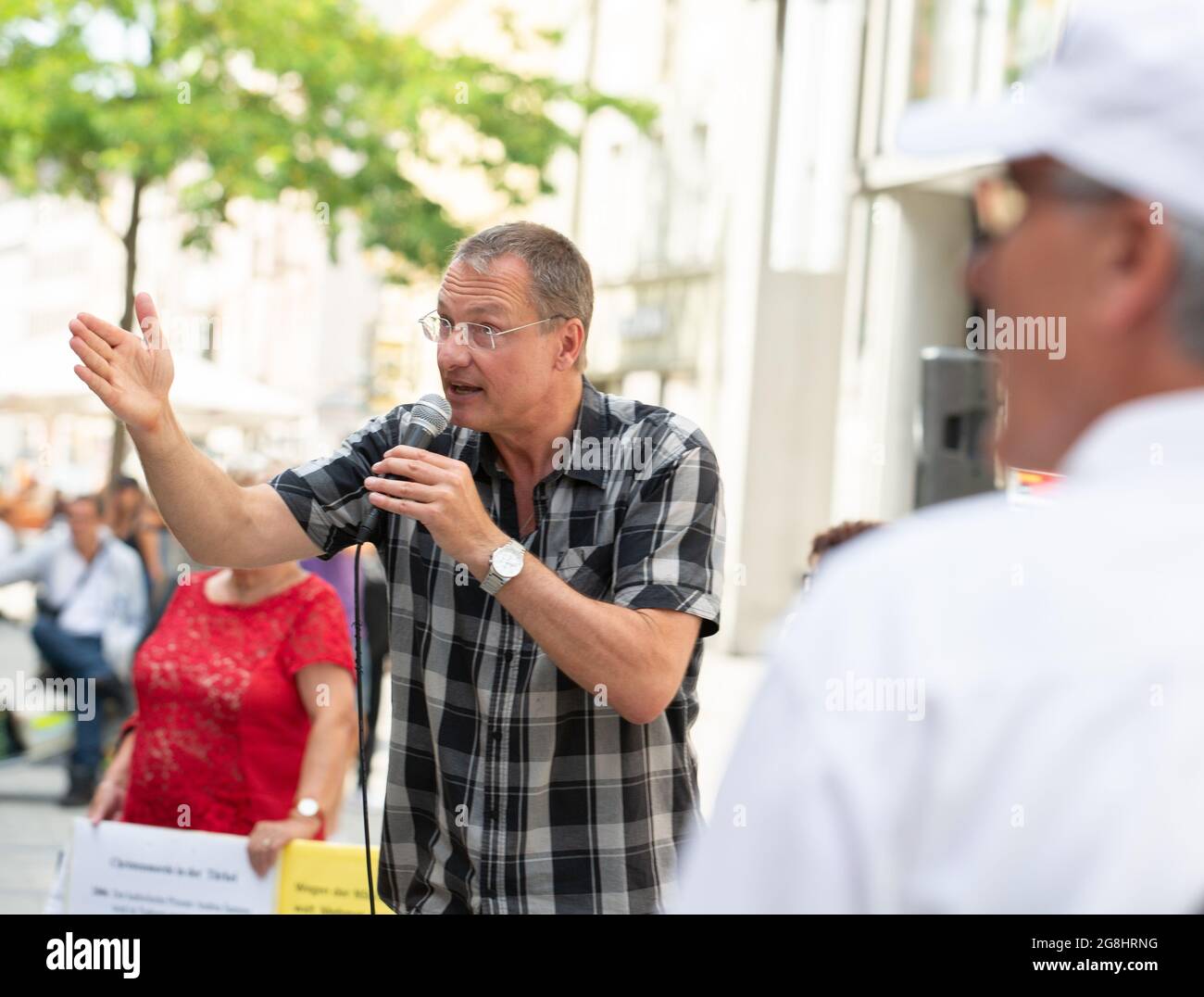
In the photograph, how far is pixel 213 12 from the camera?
17156 mm

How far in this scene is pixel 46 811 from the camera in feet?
34.1

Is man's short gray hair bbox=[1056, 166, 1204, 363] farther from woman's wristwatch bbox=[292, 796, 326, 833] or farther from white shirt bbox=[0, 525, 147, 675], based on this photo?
white shirt bbox=[0, 525, 147, 675]

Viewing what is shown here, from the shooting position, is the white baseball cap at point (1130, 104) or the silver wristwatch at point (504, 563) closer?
the white baseball cap at point (1130, 104)

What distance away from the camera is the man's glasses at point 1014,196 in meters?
1.04

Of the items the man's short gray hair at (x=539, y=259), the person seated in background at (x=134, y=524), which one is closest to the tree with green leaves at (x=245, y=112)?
the person seated in background at (x=134, y=524)

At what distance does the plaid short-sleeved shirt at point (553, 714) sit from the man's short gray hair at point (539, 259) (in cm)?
24

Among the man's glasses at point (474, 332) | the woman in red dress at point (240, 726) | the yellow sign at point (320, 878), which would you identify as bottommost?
the yellow sign at point (320, 878)

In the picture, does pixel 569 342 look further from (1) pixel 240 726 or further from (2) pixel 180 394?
(2) pixel 180 394

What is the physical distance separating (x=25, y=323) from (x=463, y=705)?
114519mm

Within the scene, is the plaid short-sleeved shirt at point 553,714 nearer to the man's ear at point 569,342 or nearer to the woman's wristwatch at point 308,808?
the man's ear at point 569,342

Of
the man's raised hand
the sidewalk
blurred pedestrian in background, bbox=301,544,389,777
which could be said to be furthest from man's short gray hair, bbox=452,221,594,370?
blurred pedestrian in background, bbox=301,544,389,777

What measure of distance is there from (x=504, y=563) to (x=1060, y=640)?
6.29 ft
